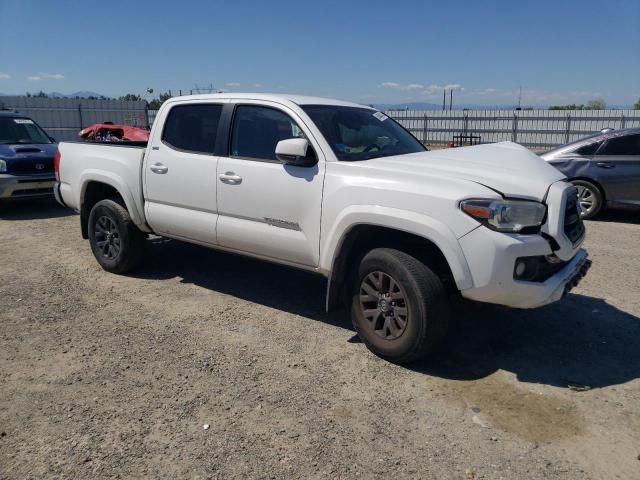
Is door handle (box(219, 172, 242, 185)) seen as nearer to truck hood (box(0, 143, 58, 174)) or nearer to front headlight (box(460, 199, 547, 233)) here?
front headlight (box(460, 199, 547, 233))

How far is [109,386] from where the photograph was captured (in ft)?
12.1

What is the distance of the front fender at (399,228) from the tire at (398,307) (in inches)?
8.7

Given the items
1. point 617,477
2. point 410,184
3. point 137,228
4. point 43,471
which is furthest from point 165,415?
point 137,228

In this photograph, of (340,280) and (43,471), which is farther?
(340,280)

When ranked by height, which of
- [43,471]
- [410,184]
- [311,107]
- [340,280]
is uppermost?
[311,107]

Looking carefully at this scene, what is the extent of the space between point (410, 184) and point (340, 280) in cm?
94

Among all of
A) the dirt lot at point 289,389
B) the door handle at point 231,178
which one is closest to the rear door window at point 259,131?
the door handle at point 231,178

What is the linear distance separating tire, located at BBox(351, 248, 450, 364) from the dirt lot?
0.19 meters

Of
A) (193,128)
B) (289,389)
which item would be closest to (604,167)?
(193,128)

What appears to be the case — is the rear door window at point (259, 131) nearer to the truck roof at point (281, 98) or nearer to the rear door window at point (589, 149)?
the truck roof at point (281, 98)

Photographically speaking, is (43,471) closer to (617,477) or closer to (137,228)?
(617,477)

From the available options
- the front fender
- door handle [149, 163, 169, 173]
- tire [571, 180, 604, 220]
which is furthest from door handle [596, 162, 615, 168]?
door handle [149, 163, 169, 173]

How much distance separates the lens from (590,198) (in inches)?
358

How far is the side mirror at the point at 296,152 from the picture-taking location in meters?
4.12
